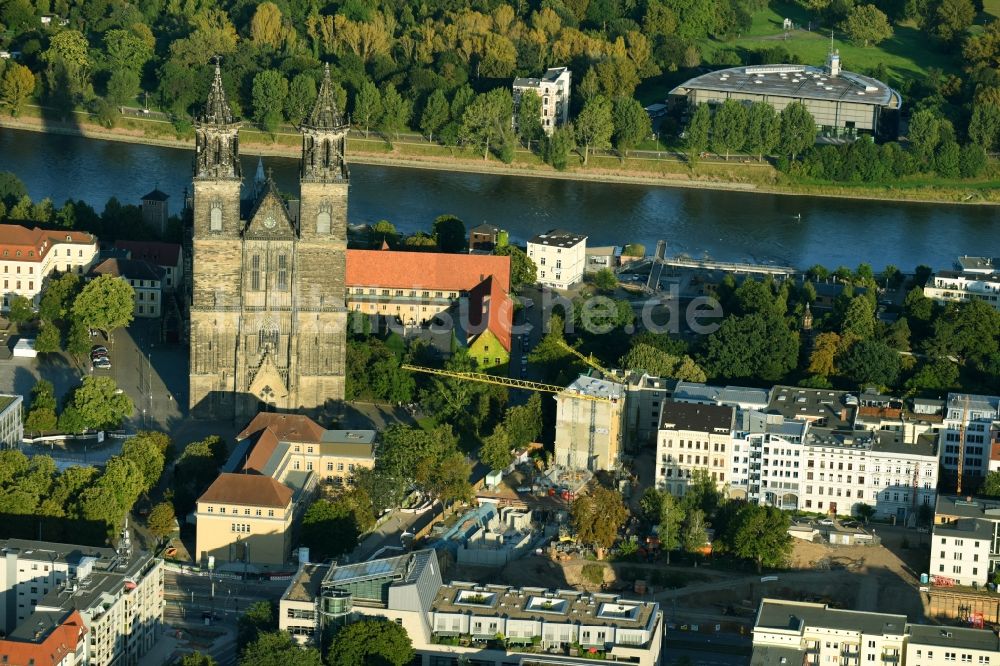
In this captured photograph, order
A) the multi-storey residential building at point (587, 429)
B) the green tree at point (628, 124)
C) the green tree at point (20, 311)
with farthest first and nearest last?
the green tree at point (628, 124) → the green tree at point (20, 311) → the multi-storey residential building at point (587, 429)

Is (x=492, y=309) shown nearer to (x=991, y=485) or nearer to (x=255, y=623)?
(x=991, y=485)

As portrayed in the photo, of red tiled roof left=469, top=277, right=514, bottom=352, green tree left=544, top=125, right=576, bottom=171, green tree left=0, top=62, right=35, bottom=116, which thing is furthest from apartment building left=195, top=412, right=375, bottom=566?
green tree left=0, top=62, right=35, bottom=116

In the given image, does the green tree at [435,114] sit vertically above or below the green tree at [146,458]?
above

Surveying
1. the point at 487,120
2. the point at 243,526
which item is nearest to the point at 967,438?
the point at 243,526

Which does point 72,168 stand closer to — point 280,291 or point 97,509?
point 280,291

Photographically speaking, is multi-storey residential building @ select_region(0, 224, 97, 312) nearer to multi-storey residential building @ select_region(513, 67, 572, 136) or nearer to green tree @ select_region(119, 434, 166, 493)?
green tree @ select_region(119, 434, 166, 493)

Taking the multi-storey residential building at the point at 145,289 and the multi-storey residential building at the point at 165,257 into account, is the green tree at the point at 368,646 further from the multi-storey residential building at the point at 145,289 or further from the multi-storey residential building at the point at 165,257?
the multi-storey residential building at the point at 165,257

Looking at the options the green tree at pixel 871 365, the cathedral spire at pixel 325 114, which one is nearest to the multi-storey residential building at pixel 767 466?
the green tree at pixel 871 365
